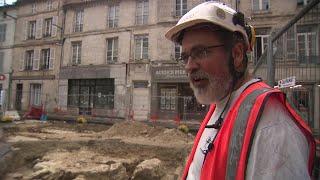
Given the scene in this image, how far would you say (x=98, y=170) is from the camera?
8.24 m

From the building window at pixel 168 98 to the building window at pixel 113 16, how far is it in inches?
273

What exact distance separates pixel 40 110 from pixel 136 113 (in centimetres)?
808

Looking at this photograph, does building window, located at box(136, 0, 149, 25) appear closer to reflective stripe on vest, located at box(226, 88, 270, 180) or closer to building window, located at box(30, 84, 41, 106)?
building window, located at box(30, 84, 41, 106)

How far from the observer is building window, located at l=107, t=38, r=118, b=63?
2438 cm

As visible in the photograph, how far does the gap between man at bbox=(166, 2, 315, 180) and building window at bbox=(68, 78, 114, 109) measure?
70.9ft

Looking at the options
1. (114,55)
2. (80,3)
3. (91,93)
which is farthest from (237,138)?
(80,3)

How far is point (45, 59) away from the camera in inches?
1127

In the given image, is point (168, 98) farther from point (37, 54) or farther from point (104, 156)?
point (37, 54)

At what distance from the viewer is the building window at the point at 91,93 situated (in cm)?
2370

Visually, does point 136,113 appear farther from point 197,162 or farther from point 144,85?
point 197,162

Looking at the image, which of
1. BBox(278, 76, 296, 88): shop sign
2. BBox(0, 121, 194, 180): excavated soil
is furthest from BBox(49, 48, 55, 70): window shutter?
BBox(278, 76, 296, 88): shop sign

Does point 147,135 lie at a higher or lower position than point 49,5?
lower

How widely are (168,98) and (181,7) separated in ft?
21.5

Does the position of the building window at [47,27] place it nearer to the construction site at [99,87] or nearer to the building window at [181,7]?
the construction site at [99,87]
